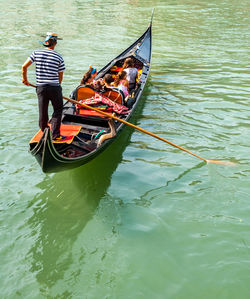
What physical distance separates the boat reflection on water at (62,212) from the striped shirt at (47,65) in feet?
3.44

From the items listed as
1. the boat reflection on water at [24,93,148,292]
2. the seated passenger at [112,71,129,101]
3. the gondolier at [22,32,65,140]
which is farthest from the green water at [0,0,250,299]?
the gondolier at [22,32,65,140]

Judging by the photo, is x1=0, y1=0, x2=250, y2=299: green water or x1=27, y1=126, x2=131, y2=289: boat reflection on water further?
x1=27, y1=126, x2=131, y2=289: boat reflection on water

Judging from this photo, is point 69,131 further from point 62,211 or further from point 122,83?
point 122,83

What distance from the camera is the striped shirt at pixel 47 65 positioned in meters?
3.30

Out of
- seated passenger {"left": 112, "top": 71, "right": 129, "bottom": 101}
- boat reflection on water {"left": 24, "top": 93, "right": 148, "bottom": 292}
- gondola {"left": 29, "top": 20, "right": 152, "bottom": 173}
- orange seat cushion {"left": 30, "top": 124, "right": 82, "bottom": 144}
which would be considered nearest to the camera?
boat reflection on water {"left": 24, "top": 93, "right": 148, "bottom": 292}

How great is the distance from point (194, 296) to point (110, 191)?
4.77 ft

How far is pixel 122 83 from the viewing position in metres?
5.02

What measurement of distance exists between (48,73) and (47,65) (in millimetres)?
78

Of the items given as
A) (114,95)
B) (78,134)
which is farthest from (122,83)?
(78,134)

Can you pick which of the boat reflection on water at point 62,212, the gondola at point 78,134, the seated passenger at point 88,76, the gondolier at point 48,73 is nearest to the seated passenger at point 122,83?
the gondola at point 78,134

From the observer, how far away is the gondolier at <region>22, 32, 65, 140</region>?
331 cm

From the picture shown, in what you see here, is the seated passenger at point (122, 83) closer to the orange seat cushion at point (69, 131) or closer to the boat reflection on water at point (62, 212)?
the boat reflection on water at point (62, 212)

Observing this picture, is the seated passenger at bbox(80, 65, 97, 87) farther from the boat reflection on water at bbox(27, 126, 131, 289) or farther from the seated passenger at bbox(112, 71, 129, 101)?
the boat reflection on water at bbox(27, 126, 131, 289)

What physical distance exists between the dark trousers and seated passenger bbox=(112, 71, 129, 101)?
156 centimetres
